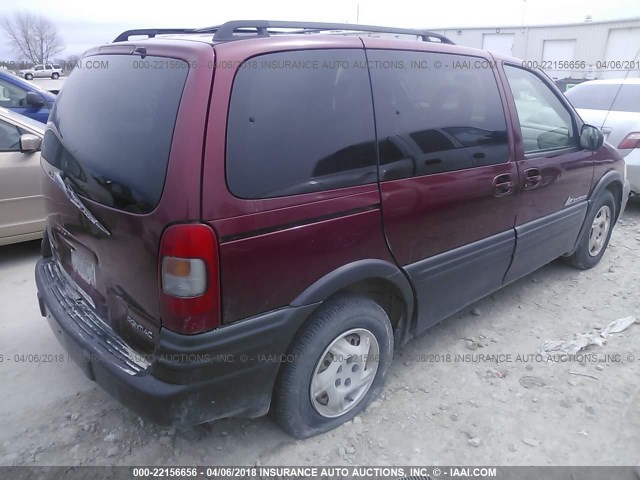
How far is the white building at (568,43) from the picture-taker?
69.4ft

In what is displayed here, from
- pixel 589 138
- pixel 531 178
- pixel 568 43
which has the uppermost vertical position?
pixel 568 43

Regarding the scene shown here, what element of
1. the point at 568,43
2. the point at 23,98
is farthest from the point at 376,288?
the point at 568,43

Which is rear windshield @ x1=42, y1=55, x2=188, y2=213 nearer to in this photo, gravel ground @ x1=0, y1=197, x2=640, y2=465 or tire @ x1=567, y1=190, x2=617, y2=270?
gravel ground @ x1=0, y1=197, x2=640, y2=465

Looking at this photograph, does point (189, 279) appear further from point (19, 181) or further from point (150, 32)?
point (19, 181)

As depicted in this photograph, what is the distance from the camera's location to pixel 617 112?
602cm

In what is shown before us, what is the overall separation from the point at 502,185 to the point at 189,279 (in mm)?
1993

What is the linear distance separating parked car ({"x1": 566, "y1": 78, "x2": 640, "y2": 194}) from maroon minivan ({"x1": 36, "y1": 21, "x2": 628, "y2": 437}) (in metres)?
3.74

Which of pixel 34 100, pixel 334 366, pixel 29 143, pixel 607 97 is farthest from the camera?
pixel 34 100

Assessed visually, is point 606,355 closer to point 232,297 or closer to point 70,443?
point 232,297

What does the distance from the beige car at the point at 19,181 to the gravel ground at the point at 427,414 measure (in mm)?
912

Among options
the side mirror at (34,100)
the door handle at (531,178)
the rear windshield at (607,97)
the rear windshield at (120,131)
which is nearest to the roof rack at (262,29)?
the rear windshield at (120,131)

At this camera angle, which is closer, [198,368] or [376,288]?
[198,368]

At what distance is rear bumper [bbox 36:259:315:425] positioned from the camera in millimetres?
1831

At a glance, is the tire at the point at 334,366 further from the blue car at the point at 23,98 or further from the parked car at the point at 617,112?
the blue car at the point at 23,98
